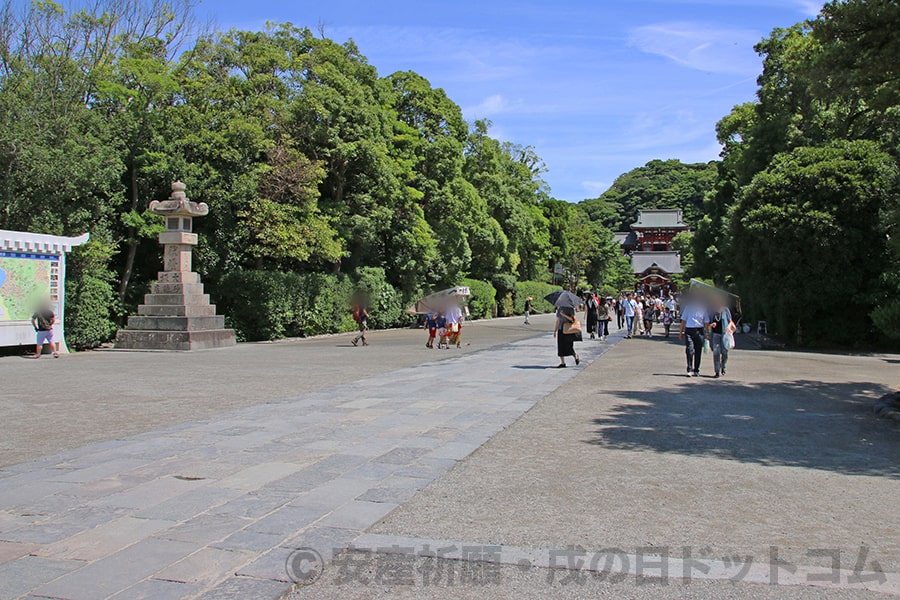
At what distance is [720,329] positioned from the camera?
1309 cm

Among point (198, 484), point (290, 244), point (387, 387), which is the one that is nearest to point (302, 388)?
point (387, 387)

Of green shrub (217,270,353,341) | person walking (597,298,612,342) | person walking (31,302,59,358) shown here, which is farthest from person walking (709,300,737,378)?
person walking (31,302,59,358)

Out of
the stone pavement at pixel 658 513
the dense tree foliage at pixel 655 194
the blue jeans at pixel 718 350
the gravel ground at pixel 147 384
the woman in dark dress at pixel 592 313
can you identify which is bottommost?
the stone pavement at pixel 658 513

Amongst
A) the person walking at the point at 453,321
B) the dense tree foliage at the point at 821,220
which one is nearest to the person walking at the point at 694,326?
the dense tree foliage at the point at 821,220

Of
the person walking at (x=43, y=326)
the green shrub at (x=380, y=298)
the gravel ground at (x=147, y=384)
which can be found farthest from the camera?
the green shrub at (x=380, y=298)

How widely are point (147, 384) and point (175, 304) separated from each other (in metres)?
7.96

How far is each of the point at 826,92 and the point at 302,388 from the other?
8.52 meters

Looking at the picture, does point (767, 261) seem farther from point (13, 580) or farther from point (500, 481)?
point (13, 580)

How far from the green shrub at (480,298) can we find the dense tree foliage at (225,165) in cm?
955

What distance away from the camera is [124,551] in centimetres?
398

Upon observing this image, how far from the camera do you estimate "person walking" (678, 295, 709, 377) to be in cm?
1308

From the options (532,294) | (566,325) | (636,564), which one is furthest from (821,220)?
(532,294)

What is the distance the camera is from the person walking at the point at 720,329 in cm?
1305

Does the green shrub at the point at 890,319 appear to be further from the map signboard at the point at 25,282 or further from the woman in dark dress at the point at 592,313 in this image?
the woman in dark dress at the point at 592,313
